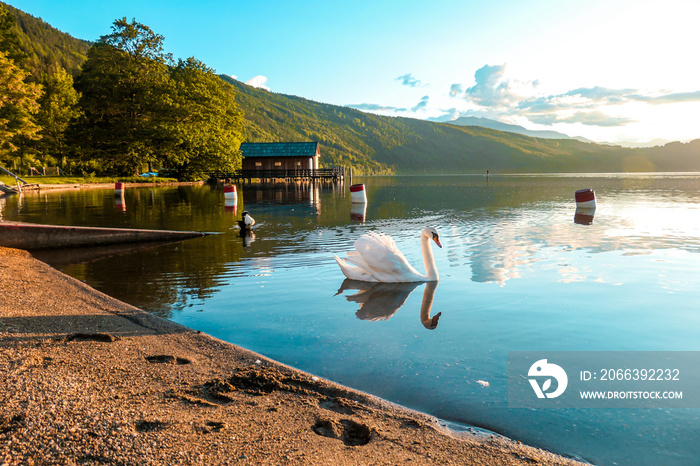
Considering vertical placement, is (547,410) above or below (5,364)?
below

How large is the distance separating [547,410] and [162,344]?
5.12 m

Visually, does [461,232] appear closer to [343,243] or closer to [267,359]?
[343,243]

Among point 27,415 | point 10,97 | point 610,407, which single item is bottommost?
point 610,407

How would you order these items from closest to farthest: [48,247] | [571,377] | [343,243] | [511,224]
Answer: [571,377], [48,247], [343,243], [511,224]

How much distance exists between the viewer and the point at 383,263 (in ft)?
34.0

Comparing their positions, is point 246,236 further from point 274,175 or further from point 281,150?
point 281,150

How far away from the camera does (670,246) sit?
50.5ft

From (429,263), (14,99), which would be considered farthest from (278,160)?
(429,263)

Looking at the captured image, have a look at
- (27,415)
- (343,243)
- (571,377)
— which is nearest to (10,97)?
(343,243)

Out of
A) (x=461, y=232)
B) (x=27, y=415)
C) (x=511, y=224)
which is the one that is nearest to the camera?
(x=27, y=415)

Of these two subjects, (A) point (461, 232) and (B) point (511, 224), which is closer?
(A) point (461, 232)

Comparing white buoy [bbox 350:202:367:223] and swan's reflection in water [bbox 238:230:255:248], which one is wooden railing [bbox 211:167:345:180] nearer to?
white buoy [bbox 350:202:367:223]

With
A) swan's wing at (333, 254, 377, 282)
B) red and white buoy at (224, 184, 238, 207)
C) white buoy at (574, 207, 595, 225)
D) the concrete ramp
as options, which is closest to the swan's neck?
swan's wing at (333, 254, 377, 282)

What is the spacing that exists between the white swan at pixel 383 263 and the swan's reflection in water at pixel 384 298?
0.16 metres
